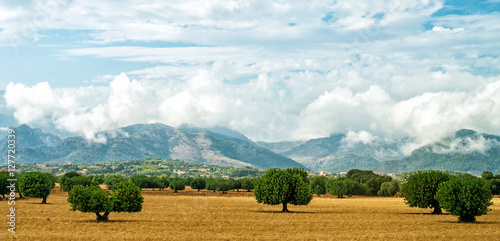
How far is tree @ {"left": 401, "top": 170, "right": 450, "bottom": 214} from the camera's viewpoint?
10512 cm

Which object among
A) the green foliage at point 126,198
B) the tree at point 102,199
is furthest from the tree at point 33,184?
the green foliage at point 126,198

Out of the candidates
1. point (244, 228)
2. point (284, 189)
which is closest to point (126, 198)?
point (244, 228)

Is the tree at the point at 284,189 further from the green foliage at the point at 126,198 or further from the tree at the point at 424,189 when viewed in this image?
the green foliage at the point at 126,198

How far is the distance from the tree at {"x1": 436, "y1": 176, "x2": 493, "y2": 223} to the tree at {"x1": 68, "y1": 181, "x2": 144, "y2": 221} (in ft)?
183

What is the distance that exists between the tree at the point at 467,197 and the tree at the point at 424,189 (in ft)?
51.9

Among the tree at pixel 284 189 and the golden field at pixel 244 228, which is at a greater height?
the tree at pixel 284 189

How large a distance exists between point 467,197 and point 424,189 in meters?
19.6

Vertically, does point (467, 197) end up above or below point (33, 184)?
below

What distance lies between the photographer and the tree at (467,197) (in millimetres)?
85875

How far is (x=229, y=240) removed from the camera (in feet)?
218

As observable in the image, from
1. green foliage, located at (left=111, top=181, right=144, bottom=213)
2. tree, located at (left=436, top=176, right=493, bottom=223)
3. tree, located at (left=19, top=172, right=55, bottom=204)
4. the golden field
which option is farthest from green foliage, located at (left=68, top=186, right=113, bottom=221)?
tree, located at (left=19, top=172, right=55, bottom=204)

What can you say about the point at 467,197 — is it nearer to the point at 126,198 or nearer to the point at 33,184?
the point at 126,198

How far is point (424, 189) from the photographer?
105 metres

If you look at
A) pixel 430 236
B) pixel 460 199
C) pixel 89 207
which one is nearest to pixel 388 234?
pixel 430 236
